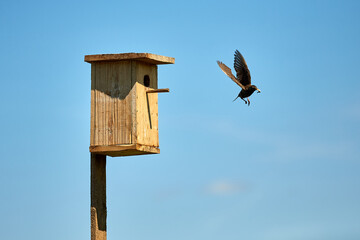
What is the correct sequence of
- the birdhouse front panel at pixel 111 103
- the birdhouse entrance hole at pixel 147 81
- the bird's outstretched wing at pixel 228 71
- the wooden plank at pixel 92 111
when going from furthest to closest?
the birdhouse entrance hole at pixel 147 81, the wooden plank at pixel 92 111, the birdhouse front panel at pixel 111 103, the bird's outstretched wing at pixel 228 71

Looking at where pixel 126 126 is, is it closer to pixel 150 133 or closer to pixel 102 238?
Answer: pixel 150 133

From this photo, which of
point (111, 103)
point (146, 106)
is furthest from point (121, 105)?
point (146, 106)

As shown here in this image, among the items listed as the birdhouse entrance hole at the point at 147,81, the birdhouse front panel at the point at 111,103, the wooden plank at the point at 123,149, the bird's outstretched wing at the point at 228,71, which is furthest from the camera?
the birdhouse entrance hole at the point at 147,81

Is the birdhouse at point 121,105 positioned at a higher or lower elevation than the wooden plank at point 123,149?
higher

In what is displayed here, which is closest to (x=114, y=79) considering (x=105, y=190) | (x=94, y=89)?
(x=94, y=89)

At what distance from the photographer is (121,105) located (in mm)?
13039

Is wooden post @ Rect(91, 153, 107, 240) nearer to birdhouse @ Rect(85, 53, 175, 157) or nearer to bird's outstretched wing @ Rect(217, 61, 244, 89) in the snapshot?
birdhouse @ Rect(85, 53, 175, 157)

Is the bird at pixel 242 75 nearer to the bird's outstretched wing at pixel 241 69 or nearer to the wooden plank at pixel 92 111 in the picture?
the bird's outstretched wing at pixel 241 69

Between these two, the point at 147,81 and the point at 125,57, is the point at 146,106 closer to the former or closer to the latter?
the point at 147,81

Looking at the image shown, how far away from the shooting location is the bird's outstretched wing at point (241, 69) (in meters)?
12.9

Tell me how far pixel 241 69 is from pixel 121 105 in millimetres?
1706

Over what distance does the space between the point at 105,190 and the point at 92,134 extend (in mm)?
845

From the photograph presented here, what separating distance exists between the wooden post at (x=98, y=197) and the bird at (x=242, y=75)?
2119 millimetres

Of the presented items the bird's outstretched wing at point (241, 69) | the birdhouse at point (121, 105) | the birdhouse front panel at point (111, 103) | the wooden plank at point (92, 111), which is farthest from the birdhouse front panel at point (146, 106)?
the bird's outstretched wing at point (241, 69)
